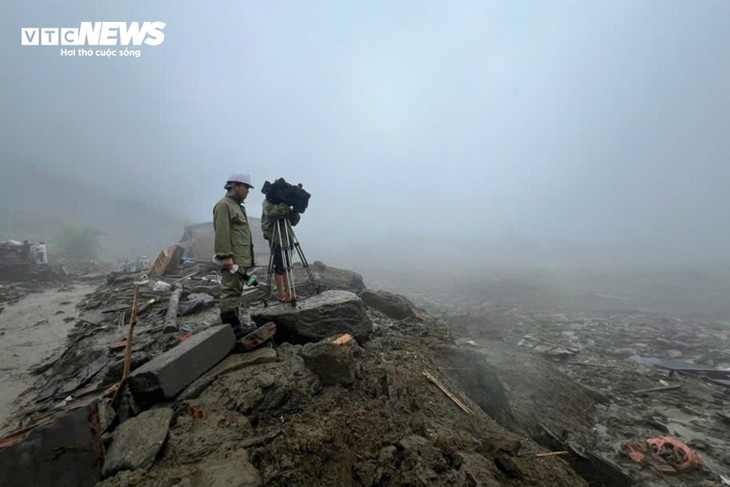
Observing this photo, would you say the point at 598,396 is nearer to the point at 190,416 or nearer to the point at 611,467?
the point at 611,467

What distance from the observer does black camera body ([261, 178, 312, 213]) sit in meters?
5.63

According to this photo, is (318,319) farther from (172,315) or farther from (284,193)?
(172,315)

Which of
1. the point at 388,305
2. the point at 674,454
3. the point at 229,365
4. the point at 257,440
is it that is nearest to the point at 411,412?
the point at 257,440

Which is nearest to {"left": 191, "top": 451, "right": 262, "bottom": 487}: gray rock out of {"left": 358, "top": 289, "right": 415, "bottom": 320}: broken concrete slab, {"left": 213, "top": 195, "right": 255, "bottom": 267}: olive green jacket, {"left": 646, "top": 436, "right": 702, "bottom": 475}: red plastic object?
{"left": 213, "top": 195, "right": 255, "bottom": 267}: olive green jacket

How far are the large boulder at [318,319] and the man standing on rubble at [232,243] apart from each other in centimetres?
41

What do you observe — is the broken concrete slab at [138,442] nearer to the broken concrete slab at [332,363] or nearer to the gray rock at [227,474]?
the gray rock at [227,474]

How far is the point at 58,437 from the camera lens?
8.54 feet

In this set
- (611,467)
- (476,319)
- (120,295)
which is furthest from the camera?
(476,319)

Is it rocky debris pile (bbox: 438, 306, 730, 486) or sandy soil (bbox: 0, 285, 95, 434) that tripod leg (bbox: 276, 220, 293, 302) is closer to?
sandy soil (bbox: 0, 285, 95, 434)

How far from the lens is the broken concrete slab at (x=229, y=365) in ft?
11.2

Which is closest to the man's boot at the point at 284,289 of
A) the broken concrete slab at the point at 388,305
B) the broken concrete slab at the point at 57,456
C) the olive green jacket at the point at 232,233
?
the olive green jacket at the point at 232,233

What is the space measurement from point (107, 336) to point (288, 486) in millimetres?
6685

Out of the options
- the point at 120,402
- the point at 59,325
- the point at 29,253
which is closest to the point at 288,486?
the point at 120,402

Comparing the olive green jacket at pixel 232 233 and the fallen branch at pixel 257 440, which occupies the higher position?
the olive green jacket at pixel 232 233
